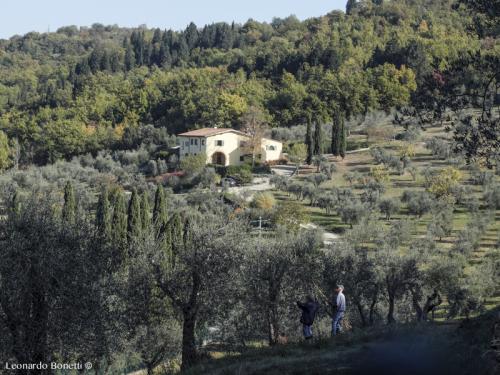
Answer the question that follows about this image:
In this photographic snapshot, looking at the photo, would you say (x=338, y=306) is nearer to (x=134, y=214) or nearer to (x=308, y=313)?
(x=308, y=313)

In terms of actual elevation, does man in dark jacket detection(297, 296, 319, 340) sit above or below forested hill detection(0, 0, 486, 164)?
below

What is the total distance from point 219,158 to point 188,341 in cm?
5793

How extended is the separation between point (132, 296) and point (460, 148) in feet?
31.7

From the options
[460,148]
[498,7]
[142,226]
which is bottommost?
[142,226]

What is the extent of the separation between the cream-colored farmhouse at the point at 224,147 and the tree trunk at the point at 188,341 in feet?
178

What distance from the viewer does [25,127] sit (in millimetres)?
94312

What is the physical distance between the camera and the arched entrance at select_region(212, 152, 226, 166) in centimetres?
7450

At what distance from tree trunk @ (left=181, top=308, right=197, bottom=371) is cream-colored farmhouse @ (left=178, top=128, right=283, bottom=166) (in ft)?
178

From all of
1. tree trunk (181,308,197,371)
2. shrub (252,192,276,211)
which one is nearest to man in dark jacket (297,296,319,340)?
tree trunk (181,308,197,371)

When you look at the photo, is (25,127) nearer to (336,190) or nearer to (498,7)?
(336,190)

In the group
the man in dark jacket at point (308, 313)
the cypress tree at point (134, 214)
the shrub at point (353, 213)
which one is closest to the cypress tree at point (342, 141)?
the shrub at point (353, 213)

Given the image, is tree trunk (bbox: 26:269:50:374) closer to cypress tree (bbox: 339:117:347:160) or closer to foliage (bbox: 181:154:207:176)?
foliage (bbox: 181:154:207:176)

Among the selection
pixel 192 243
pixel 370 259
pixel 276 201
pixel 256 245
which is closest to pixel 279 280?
pixel 256 245

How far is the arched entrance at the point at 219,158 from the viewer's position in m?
74.5
